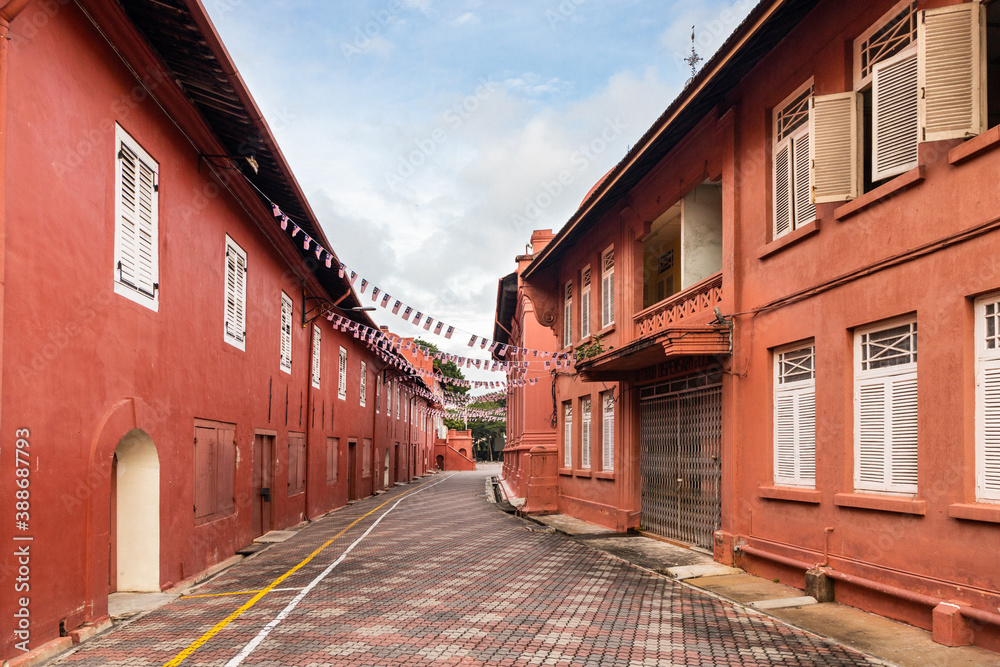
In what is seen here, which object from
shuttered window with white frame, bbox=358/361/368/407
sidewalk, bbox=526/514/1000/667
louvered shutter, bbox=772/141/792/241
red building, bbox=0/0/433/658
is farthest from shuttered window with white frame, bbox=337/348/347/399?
louvered shutter, bbox=772/141/792/241

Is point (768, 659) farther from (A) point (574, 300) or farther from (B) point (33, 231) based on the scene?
(A) point (574, 300)

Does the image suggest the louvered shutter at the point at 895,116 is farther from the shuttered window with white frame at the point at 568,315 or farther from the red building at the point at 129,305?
the shuttered window with white frame at the point at 568,315

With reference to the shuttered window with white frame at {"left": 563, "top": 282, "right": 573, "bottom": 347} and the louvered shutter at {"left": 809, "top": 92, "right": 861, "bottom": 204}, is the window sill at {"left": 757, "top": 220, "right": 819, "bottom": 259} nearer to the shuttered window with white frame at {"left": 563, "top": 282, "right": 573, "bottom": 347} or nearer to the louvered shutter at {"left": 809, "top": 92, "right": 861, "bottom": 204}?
the louvered shutter at {"left": 809, "top": 92, "right": 861, "bottom": 204}

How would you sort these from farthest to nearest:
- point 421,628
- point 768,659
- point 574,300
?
point 574,300 < point 421,628 < point 768,659

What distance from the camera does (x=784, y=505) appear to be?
32.3ft

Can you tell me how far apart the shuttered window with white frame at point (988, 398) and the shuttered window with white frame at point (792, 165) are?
2.73m

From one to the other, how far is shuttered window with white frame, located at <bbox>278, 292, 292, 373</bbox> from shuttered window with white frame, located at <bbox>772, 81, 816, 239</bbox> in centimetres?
1068

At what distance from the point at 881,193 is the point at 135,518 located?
9.06 metres

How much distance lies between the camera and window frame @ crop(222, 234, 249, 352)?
505 inches

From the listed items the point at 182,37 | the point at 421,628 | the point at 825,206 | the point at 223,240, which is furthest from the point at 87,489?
the point at 825,206

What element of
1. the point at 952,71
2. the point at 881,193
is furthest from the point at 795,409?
the point at 952,71

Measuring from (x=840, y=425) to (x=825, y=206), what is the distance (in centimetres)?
250

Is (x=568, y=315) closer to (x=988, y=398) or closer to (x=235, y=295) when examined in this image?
(x=235, y=295)

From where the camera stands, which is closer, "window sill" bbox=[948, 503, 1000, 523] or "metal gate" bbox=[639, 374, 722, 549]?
"window sill" bbox=[948, 503, 1000, 523]
